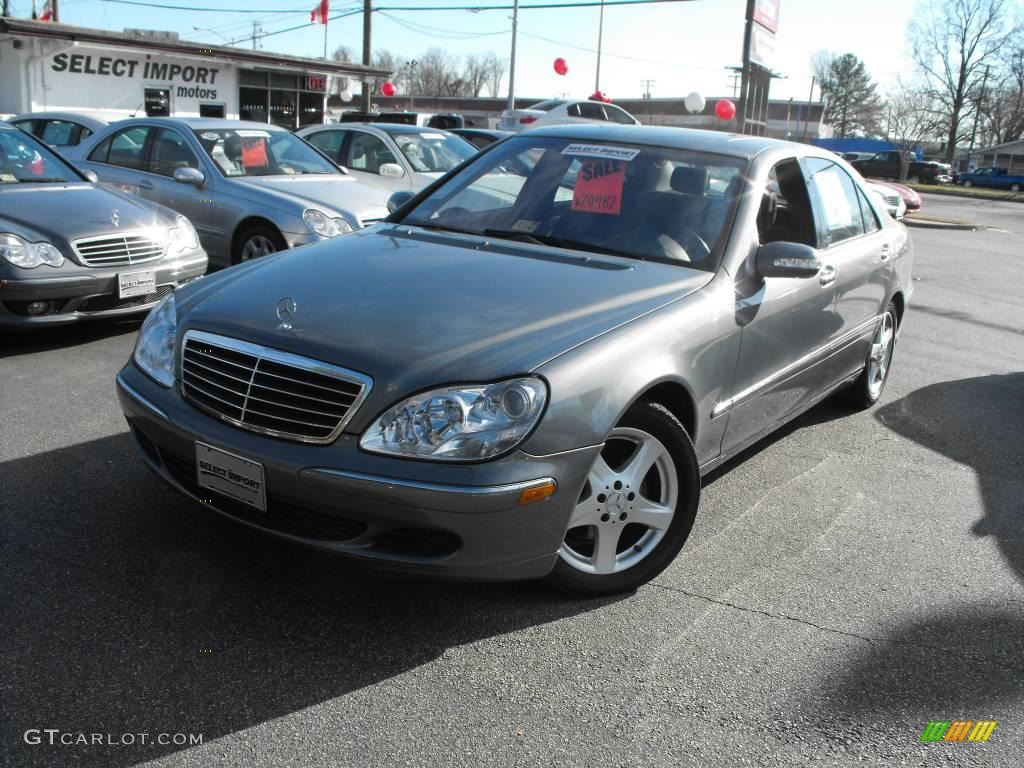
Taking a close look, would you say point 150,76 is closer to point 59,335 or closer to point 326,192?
point 326,192

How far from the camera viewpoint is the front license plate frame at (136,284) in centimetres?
605

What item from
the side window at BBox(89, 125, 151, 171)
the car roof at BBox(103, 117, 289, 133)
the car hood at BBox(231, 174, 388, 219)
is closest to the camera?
the car hood at BBox(231, 174, 388, 219)

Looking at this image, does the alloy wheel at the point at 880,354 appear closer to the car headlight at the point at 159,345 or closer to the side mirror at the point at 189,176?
the car headlight at the point at 159,345

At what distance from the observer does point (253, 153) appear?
28.0 feet

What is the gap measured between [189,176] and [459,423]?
20.3ft

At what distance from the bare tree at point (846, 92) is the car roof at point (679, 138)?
94.3 meters

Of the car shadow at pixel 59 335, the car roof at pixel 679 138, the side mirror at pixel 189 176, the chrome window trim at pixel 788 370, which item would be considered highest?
the car roof at pixel 679 138

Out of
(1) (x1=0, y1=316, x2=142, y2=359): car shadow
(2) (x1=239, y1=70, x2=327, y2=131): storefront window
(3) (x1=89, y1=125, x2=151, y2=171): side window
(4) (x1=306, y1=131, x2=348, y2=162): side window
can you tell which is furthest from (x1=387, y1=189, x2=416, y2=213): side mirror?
(2) (x1=239, y1=70, x2=327, y2=131): storefront window

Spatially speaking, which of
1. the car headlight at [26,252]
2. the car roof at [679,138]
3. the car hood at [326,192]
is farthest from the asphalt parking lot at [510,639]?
the car hood at [326,192]

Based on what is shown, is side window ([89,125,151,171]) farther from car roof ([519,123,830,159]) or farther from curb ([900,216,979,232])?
curb ([900,216,979,232])

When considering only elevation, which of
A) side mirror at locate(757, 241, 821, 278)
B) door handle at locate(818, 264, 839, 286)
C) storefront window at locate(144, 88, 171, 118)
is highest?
storefront window at locate(144, 88, 171, 118)

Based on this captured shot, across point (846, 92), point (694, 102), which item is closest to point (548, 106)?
point (694, 102)

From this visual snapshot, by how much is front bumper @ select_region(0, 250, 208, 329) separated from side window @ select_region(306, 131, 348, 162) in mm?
4728

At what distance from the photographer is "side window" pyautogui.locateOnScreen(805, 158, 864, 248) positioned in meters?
4.52
